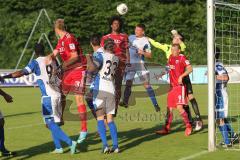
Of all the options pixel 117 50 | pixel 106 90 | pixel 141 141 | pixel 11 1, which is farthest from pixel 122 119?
pixel 11 1

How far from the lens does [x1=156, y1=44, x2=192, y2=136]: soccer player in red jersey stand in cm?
1295

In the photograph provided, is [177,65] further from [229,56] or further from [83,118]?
[229,56]

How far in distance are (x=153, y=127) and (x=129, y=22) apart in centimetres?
3372

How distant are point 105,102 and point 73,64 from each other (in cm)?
195

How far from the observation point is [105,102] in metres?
10.8

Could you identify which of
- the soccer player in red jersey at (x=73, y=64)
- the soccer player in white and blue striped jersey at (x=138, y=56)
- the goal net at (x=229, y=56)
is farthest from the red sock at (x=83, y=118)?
the soccer player in white and blue striped jersey at (x=138, y=56)

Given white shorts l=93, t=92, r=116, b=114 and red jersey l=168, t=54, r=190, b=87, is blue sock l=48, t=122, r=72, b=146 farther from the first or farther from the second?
red jersey l=168, t=54, r=190, b=87

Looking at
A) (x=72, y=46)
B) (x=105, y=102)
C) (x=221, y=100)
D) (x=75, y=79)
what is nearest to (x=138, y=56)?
(x=75, y=79)

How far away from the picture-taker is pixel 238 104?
62.9ft

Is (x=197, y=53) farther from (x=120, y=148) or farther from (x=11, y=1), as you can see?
(x=120, y=148)

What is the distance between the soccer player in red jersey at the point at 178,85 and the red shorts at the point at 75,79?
194cm

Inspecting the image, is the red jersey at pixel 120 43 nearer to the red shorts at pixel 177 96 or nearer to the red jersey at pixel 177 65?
the red jersey at pixel 177 65

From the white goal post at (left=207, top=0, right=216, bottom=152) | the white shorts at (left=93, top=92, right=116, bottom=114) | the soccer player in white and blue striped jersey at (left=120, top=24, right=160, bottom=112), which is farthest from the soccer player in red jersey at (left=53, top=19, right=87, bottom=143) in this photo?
the soccer player in white and blue striped jersey at (left=120, top=24, right=160, bottom=112)

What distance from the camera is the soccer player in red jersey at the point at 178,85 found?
13.0 m
